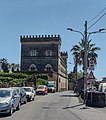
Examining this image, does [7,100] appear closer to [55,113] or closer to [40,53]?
[55,113]

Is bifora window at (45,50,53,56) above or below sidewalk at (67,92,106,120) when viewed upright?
above

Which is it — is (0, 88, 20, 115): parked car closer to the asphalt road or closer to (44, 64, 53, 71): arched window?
Answer: the asphalt road

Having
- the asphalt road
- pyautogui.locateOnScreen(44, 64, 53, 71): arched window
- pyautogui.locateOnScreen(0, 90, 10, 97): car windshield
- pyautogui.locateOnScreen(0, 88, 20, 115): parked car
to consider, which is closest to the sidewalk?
the asphalt road

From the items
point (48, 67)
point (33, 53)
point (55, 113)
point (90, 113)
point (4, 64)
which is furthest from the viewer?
point (4, 64)

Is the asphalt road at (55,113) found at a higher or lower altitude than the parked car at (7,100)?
lower

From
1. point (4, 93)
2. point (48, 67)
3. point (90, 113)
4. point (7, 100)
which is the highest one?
point (48, 67)

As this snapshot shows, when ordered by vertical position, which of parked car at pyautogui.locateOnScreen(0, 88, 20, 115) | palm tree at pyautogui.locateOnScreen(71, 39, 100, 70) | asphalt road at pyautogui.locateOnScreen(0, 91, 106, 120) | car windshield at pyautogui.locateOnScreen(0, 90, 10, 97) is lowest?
asphalt road at pyautogui.locateOnScreen(0, 91, 106, 120)

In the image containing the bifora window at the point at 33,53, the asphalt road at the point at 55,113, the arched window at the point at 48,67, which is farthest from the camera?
the bifora window at the point at 33,53

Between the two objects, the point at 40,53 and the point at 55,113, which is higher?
the point at 40,53

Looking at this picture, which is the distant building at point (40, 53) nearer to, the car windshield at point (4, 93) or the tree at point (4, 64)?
the tree at point (4, 64)

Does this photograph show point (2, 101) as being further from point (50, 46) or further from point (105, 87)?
point (50, 46)

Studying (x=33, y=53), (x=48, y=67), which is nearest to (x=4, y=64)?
(x=33, y=53)

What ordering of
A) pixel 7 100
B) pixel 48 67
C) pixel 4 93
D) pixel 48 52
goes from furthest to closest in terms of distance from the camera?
1. pixel 48 52
2. pixel 48 67
3. pixel 4 93
4. pixel 7 100

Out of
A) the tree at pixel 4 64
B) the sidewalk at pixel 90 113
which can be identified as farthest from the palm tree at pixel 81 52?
the tree at pixel 4 64
